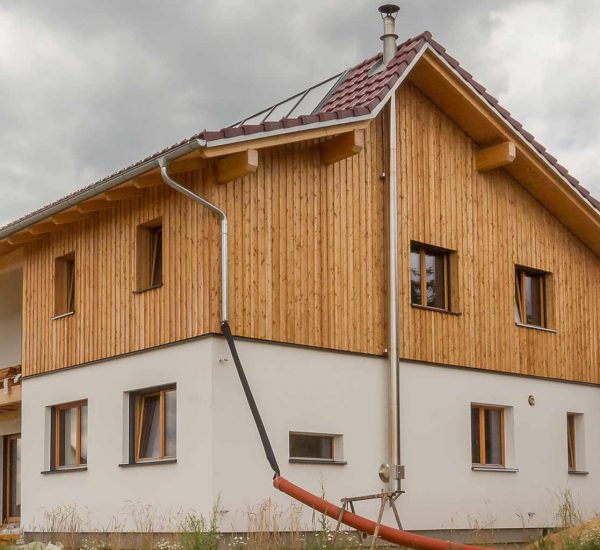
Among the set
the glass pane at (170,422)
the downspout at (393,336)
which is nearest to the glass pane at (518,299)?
the downspout at (393,336)

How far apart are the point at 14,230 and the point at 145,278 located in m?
2.85

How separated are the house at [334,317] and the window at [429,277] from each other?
4cm

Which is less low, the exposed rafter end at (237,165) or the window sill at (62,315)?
the exposed rafter end at (237,165)

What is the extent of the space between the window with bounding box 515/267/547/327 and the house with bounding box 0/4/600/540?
0.06 metres

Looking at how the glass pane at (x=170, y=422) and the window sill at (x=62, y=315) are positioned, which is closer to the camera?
the glass pane at (x=170, y=422)

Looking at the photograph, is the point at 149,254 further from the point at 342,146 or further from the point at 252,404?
the point at 252,404

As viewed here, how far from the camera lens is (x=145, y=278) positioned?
16.6 m

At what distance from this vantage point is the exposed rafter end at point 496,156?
18.7 m

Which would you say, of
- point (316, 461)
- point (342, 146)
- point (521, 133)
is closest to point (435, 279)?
point (521, 133)

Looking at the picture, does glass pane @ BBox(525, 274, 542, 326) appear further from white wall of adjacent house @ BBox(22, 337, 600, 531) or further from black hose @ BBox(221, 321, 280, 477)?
black hose @ BBox(221, 321, 280, 477)

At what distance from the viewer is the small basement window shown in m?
15.5

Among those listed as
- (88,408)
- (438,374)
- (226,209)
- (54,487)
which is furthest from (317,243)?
(54,487)

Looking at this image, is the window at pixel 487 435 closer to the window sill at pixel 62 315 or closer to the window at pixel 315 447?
the window at pixel 315 447

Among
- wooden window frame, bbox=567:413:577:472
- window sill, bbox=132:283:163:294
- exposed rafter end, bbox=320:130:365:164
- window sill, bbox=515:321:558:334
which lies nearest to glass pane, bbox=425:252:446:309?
window sill, bbox=515:321:558:334
